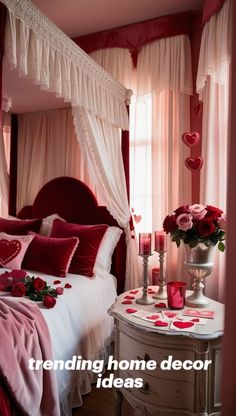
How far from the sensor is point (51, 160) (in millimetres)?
3471

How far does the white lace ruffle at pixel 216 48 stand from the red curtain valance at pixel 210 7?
0.10 feet

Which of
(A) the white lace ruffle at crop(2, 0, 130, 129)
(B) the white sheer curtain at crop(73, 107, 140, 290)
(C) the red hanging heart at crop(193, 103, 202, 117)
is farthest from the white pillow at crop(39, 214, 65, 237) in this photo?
(C) the red hanging heart at crop(193, 103, 202, 117)

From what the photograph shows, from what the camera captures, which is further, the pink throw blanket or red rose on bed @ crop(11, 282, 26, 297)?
red rose on bed @ crop(11, 282, 26, 297)

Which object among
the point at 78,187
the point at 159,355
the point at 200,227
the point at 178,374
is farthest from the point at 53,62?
the point at 178,374

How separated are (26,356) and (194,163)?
1927mm

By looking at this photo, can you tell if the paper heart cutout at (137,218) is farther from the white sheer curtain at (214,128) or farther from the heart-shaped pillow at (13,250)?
the heart-shaped pillow at (13,250)

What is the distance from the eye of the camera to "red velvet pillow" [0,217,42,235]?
300 centimetres

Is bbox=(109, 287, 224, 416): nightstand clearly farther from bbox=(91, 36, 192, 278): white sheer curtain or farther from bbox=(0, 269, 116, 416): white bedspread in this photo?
bbox=(91, 36, 192, 278): white sheer curtain

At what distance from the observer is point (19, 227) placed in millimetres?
3023

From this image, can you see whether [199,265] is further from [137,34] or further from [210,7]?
[137,34]

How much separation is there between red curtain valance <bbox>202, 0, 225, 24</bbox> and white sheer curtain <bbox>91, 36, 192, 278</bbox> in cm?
33

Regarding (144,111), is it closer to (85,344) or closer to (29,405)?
(85,344)

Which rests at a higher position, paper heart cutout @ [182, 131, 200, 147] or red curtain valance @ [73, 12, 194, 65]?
red curtain valance @ [73, 12, 194, 65]

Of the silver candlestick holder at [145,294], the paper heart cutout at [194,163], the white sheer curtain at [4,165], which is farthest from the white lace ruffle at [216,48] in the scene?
the white sheer curtain at [4,165]
